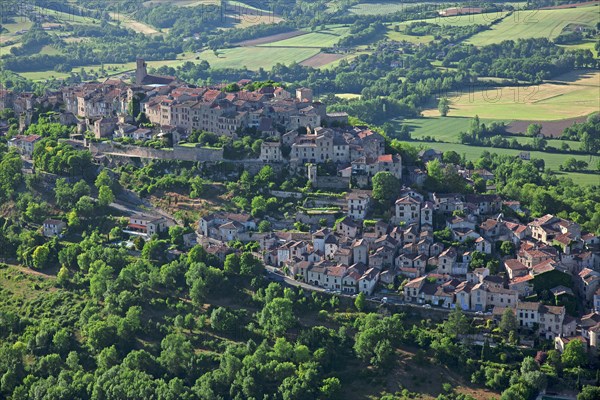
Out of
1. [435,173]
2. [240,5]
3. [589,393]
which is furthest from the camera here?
[240,5]

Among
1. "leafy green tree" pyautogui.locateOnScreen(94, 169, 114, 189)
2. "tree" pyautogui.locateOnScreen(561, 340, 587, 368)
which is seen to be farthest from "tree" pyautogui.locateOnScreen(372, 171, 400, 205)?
"leafy green tree" pyautogui.locateOnScreen(94, 169, 114, 189)

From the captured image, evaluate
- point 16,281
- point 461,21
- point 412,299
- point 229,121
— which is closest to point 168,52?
point 461,21

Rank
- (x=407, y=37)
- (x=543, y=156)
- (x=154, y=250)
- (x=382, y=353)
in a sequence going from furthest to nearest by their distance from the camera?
(x=407, y=37) → (x=543, y=156) → (x=154, y=250) → (x=382, y=353)

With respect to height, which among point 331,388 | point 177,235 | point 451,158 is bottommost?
point 331,388

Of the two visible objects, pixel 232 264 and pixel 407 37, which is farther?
pixel 407 37

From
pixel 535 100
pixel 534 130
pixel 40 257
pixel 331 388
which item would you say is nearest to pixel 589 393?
pixel 331 388

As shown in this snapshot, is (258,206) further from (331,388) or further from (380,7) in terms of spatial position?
(380,7)

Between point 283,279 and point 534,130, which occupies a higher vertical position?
point 534,130
